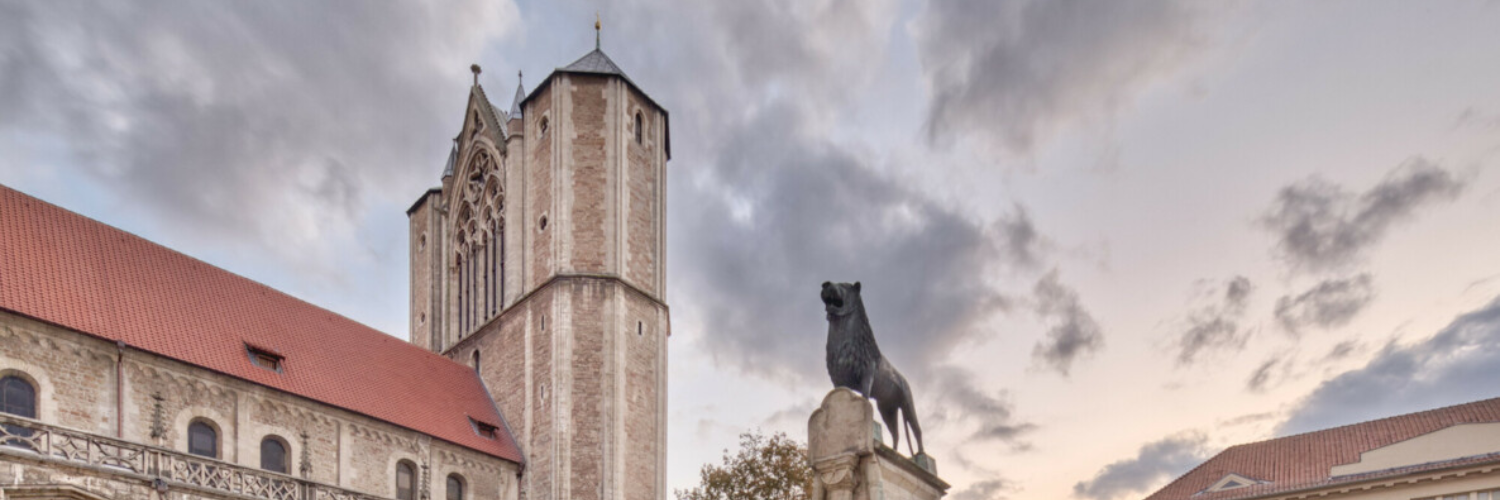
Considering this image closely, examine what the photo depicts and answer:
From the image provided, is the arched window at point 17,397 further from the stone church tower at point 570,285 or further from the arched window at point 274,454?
the stone church tower at point 570,285

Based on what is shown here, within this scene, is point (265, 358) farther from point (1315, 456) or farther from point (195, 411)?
point (1315, 456)

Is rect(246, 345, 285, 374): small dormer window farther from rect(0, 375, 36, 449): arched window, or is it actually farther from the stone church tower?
the stone church tower

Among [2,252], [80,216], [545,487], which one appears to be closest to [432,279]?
[545,487]

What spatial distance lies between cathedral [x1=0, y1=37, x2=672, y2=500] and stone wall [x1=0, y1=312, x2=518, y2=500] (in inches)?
1.8

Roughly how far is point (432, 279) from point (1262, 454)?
29708 mm

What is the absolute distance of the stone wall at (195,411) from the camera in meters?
20.2

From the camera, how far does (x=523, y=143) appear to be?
37031mm

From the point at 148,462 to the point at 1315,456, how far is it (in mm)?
29985

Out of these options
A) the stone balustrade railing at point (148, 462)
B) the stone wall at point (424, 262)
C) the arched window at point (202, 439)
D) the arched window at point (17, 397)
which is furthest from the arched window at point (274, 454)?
the stone wall at point (424, 262)

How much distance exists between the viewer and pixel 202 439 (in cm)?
2284

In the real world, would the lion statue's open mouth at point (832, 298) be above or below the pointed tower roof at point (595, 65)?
below

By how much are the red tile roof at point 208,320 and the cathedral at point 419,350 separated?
0.23ft

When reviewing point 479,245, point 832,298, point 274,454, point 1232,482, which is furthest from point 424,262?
point 832,298

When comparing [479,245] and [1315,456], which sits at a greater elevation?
[479,245]
